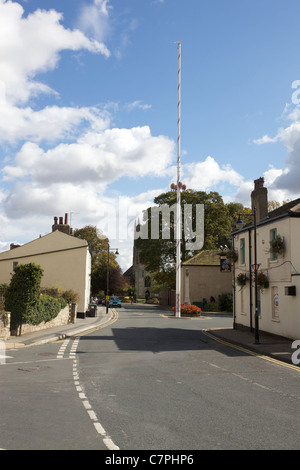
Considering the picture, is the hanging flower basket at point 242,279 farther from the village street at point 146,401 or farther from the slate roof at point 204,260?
the slate roof at point 204,260

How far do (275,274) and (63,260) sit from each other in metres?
22.7

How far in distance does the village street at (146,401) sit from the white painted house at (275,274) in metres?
5.90

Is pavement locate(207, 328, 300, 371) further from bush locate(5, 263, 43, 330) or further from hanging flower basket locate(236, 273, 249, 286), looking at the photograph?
bush locate(5, 263, 43, 330)

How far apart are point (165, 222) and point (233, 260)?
115 ft

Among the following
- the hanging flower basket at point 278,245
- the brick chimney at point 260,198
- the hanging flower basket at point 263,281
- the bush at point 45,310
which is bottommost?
the bush at point 45,310

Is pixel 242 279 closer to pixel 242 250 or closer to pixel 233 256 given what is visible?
pixel 242 250

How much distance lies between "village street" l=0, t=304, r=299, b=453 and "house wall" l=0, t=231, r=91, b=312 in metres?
22.7

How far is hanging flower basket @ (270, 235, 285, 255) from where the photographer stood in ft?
71.8

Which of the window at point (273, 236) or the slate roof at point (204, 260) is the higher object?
the slate roof at point (204, 260)

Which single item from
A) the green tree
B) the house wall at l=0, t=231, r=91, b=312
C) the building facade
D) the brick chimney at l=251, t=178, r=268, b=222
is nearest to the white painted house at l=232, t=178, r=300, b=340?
the brick chimney at l=251, t=178, r=268, b=222

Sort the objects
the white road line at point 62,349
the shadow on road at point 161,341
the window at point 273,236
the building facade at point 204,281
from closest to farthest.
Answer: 1. the white road line at point 62,349
2. the shadow on road at point 161,341
3. the window at point 273,236
4. the building facade at point 204,281

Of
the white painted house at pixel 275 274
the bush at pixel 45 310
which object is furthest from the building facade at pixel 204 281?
the bush at pixel 45 310

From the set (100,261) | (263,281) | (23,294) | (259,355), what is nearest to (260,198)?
(263,281)

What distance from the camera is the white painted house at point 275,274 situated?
69.2 feet
